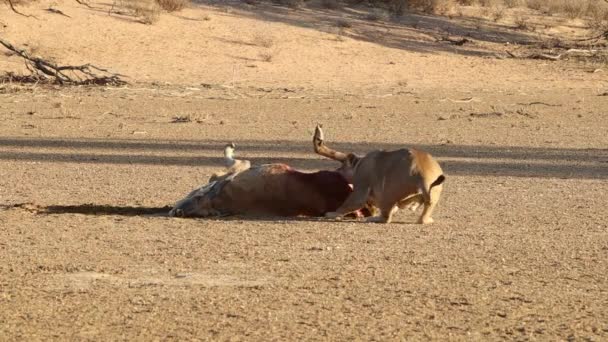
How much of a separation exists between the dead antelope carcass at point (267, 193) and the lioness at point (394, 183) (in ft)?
0.65

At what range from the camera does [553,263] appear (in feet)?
33.7

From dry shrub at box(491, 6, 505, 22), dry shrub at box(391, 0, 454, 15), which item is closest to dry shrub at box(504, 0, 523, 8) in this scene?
dry shrub at box(491, 6, 505, 22)

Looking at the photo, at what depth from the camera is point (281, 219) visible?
40.5ft

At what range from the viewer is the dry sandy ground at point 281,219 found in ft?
27.7

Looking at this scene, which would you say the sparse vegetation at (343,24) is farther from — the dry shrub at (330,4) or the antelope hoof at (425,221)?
the antelope hoof at (425,221)

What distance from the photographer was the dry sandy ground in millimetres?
8438

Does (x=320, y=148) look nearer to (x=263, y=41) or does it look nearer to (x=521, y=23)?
(x=263, y=41)

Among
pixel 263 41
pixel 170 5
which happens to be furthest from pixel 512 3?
pixel 263 41

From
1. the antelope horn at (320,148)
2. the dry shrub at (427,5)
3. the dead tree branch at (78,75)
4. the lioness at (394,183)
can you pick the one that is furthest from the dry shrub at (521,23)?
the lioness at (394,183)

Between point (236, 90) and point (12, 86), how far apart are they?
479 cm

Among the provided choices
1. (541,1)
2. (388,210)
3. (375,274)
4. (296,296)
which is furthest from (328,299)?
(541,1)

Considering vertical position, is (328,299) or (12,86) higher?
(328,299)

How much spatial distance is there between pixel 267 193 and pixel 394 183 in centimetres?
122

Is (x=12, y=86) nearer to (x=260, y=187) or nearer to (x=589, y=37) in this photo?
(x=260, y=187)
